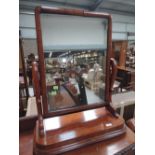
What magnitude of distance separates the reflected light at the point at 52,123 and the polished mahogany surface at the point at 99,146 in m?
0.11

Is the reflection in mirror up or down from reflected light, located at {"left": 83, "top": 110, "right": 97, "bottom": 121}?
up

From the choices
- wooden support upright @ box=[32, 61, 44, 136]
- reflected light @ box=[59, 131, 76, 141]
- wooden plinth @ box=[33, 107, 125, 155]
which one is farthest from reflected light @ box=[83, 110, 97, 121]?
wooden support upright @ box=[32, 61, 44, 136]

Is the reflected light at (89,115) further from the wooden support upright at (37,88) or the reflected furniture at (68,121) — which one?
the wooden support upright at (37,88)

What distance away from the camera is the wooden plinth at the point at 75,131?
0.65 meters

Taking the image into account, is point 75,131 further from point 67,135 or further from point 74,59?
point 74,59

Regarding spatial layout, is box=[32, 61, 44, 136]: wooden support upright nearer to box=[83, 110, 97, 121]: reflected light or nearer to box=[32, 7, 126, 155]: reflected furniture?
box=[32, 7, 126, 155]: reflected furniture

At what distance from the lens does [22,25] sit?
3150 mm

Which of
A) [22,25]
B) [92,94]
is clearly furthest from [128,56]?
[92,94]

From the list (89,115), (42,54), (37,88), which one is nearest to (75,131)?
(89,115)

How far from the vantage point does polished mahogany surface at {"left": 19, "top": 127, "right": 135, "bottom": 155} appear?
0.67 m

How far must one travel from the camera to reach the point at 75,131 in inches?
28.8

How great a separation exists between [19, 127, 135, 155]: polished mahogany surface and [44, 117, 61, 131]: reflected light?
11 centimetres
